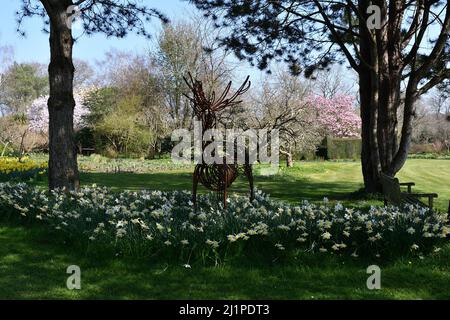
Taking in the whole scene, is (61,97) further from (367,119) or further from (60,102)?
(367,119)

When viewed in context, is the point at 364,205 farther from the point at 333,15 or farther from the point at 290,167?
the point at 290,167

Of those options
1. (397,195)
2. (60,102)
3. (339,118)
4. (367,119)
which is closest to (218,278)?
(397,195)

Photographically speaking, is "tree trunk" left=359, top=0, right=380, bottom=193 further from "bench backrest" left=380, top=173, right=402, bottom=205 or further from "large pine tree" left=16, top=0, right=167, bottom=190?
"large pine tree" left=16, top=0, right=167, bottom=190

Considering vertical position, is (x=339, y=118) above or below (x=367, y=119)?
above

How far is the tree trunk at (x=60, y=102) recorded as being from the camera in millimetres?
7043

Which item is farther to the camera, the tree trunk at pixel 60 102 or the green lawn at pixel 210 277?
the tree trunk at pixel 60 102

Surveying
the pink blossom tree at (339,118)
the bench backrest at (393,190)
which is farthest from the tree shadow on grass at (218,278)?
the pink blossom tree at (339,118)

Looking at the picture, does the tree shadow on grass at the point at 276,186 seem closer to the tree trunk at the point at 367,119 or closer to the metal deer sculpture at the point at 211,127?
the tree trunk at the point at 367,119

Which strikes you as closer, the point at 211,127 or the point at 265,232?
the point at 265,232

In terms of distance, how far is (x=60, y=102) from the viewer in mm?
7039

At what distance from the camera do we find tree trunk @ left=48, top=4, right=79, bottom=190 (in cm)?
704

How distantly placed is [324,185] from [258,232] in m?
8.46

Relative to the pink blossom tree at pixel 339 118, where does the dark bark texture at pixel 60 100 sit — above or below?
below
